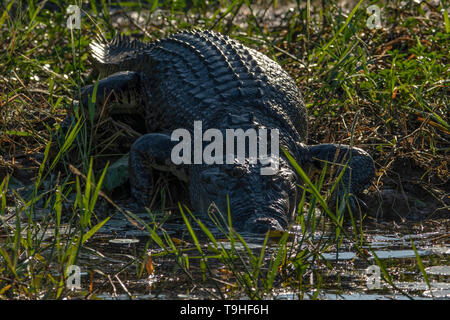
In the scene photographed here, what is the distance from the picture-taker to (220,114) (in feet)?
14.7

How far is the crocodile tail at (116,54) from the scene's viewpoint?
5820mm

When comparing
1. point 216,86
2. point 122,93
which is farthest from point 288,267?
point 122,93

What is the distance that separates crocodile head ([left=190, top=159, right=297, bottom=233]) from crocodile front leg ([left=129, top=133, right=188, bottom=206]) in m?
0.44

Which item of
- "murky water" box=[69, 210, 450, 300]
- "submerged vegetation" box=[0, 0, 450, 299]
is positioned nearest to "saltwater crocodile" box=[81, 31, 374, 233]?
"submerged vegetation" box=[0, 0, 450, 299]

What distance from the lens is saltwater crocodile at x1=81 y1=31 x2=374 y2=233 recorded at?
389cm

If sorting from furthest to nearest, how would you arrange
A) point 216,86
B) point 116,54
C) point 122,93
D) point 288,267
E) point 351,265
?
1. point 116,54
2. point 122,93
3. point 216,86
4. point 351,265
5. point 288,267

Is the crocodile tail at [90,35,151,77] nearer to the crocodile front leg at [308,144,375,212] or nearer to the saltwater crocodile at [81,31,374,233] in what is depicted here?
the saltwater crocodile at [81,31,374,233]

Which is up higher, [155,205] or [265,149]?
[265,149]

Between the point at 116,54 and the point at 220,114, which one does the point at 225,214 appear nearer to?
the point at 220,114

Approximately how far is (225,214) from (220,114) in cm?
82

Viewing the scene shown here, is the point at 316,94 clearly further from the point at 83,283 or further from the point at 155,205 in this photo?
the point at 83,283

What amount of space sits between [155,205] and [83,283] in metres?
1.67

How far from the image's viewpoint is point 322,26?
6.98m
